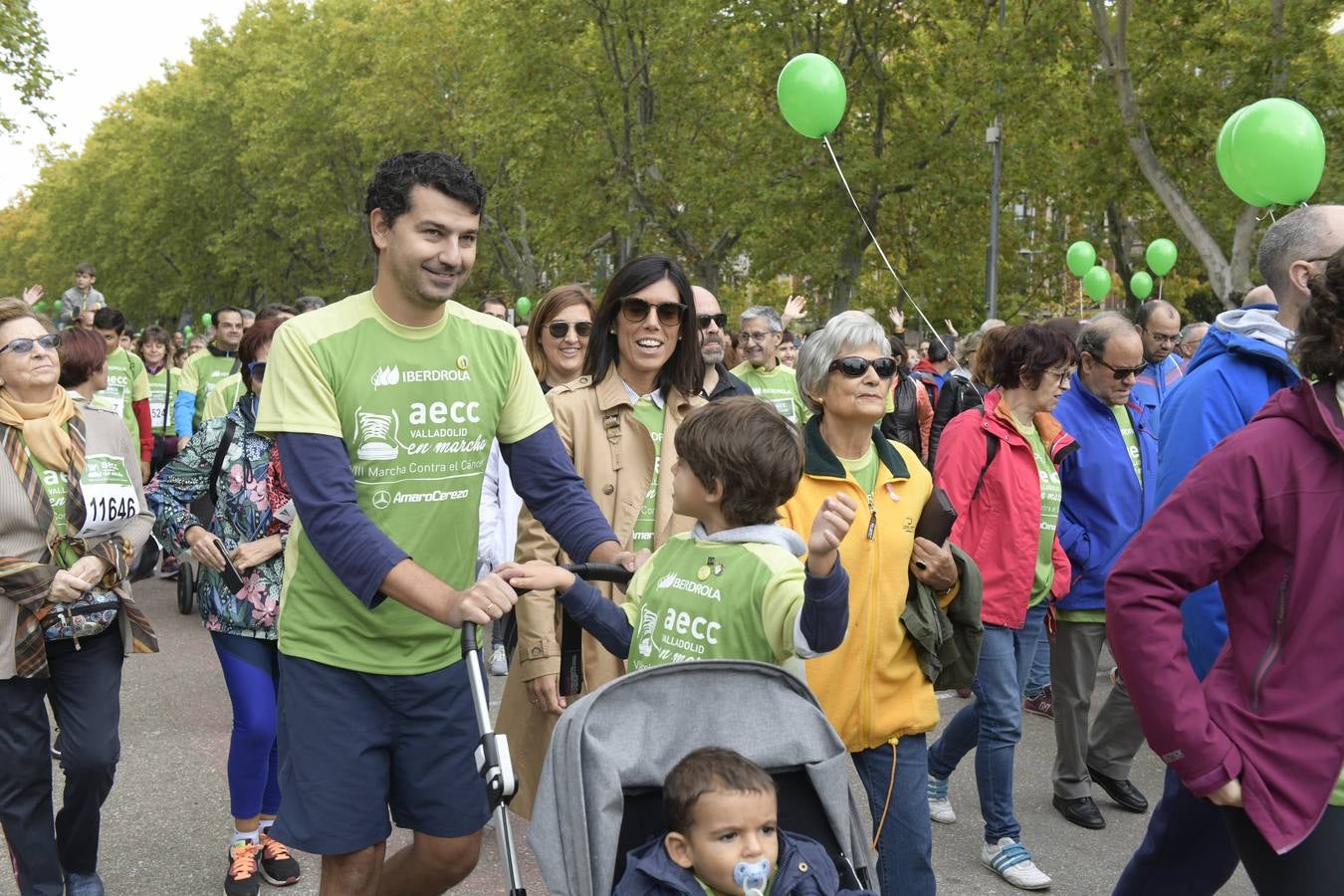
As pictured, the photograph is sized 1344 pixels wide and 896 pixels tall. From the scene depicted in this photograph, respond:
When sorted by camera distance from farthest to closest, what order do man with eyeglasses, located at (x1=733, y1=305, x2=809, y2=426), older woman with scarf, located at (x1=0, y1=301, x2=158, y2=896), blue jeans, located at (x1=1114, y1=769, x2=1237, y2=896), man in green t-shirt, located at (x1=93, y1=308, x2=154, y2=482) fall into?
man in green t-shirt, located at (x1=93, y1=308, x2=154, y2=482) → man with eyeglasses, located at (x1=733, y1=305, x2=809, y2=426) → older woman with scarf, located at (x1=0, y1=301, x2=158, y2=896) → blue jeans, located at (x1=1114, y1=769, x2=1237, y2=896)

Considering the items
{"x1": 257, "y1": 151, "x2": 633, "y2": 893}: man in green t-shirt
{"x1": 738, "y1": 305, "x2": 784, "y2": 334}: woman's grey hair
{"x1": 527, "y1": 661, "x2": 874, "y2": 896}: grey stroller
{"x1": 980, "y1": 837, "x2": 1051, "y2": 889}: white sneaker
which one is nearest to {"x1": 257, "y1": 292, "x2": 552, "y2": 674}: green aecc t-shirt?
{"x1": 257, "y1": 151, "x2": 633, "y2": 893}: man in green t-shirt

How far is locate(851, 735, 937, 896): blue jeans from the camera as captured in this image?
3.82 metres

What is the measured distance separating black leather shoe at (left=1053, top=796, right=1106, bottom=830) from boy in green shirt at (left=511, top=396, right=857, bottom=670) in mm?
3344

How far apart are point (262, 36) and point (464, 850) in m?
52.7

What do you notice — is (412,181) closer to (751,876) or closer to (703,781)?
(703,781)

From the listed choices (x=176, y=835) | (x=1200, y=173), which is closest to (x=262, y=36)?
(x=1200, y=173)

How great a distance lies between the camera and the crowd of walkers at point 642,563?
8.80ft

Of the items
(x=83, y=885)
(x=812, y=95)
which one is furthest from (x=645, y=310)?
(x=812, y=95)

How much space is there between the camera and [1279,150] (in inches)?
278

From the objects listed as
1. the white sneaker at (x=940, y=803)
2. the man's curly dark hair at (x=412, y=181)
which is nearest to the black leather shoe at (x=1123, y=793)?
the white sneaker at (x=940, y=803)

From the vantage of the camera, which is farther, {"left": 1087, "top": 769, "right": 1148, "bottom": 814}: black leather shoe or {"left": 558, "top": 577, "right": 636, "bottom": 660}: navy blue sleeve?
{"left": 1087, "top": 769, "right": 1148, "bottom": 814}: black leather shoe

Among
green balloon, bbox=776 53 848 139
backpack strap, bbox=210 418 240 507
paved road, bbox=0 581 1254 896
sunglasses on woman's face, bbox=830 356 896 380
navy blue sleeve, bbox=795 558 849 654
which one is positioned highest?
green balloon, bbox=776 53 848 139

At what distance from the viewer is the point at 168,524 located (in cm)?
493

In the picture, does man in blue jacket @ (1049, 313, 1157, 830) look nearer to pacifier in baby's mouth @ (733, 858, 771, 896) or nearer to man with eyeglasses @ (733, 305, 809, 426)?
man with eyeglasses @ (733, 305, 809, 426)
